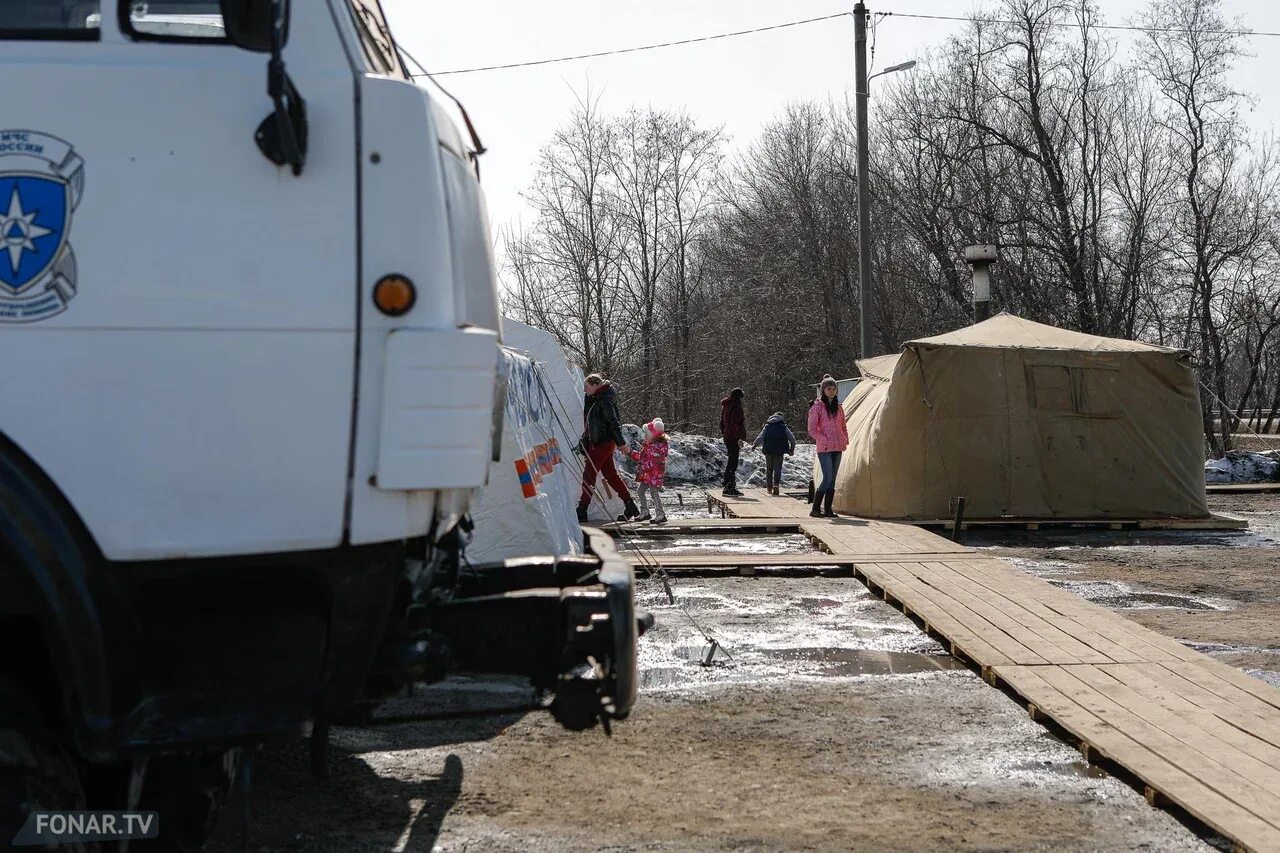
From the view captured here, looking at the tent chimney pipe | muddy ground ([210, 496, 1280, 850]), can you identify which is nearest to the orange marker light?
muddy ground ([210, 496, 1280, 850])

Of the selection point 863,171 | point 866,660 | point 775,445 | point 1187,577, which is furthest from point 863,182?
point 866,660

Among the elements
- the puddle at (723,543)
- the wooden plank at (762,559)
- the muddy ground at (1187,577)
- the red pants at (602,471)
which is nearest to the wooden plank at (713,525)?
the puddle at (723,543)

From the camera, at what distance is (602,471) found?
55.7 feet

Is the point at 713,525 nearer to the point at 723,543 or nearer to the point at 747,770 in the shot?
the point at 723,543

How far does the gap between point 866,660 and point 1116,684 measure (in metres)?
1.80

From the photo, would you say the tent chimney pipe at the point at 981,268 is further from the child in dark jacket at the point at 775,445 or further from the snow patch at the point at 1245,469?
the snow patch at the point at 1245,469

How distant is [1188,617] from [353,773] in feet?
22.8

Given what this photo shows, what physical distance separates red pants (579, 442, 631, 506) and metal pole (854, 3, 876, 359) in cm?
875

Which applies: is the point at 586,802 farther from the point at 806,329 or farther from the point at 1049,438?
the point at 806,329

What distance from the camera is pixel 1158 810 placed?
528cm

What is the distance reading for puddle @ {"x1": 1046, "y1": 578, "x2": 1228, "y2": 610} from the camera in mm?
10875

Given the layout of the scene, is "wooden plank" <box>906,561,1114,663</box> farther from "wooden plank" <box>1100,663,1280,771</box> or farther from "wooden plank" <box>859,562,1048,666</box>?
"wooden plank" <box>1100,663,1280,771</box>

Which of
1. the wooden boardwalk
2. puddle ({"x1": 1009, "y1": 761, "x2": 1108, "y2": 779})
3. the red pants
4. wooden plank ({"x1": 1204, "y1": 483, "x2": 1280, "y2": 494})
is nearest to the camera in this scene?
the wooden boardwalk

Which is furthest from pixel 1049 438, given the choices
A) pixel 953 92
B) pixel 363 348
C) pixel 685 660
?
pixel 953 92
